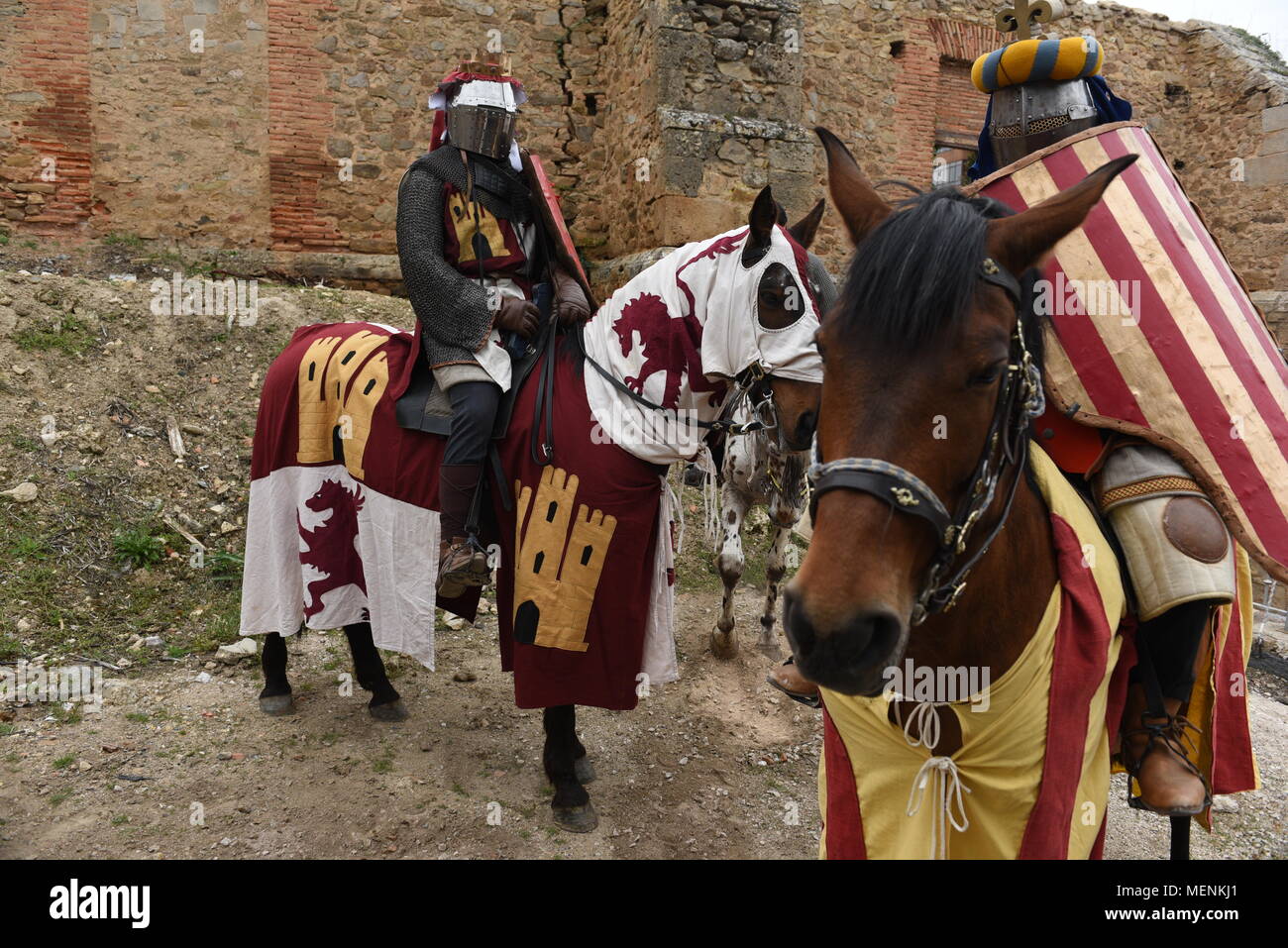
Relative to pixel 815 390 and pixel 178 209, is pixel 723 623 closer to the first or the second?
pixel 815 390

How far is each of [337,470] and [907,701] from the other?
2778mm

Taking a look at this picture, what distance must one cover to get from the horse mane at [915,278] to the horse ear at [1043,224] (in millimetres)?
42

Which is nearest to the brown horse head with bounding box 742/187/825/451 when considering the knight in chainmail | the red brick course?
the knight in chainmail

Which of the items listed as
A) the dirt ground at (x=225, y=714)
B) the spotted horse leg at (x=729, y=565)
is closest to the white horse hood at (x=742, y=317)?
the dirt ground at (x=225, y=714)

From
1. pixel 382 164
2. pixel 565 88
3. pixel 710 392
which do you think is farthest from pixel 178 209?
pixel 710 392

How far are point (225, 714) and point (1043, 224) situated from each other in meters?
4.04

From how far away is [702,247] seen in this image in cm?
287

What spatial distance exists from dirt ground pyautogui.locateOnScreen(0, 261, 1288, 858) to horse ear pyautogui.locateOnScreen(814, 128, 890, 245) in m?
2.58

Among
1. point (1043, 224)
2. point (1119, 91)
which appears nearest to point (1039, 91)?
point (1043, 224)

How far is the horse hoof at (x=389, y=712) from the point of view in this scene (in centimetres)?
402

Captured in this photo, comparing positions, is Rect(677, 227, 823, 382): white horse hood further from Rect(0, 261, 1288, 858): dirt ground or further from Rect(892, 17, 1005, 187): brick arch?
Rect(892, 17, 1005, 187): brick arch

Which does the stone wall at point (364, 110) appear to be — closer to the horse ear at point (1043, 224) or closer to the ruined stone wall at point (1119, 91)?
the ruined stone wall at point (1119, 91)

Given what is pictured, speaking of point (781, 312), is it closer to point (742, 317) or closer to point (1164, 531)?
point (742, 317)

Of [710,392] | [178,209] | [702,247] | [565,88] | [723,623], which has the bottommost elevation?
[723,623]
